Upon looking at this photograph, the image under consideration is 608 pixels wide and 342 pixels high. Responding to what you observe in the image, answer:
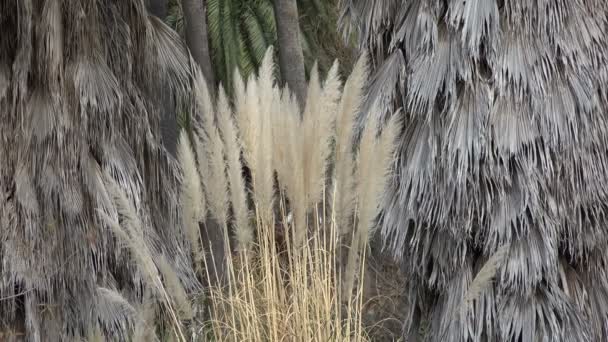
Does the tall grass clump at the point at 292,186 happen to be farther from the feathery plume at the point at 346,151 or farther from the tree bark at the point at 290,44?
the tree bark at the point at 290,44

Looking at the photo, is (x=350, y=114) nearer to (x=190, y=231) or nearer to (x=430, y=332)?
(x=190, y=231)

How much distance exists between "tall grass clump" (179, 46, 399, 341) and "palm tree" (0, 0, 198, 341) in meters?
1.65

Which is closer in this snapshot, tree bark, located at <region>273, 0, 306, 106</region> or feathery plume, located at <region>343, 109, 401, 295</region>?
feathery plume, located at <region>343, 109, 401, 295</region>

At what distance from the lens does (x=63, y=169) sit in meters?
6.18

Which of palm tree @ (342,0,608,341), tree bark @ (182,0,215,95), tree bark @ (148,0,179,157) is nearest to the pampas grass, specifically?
palm tree @ (342,0,608,341)

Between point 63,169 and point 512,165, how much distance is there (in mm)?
2874

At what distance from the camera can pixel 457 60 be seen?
5473 millimetres

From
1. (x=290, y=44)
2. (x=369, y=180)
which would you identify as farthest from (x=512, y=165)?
(x=290, y=44)

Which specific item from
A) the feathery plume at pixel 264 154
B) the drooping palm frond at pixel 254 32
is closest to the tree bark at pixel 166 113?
the feathery plume at pixel 264 154

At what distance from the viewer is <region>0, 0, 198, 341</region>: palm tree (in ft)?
19.8

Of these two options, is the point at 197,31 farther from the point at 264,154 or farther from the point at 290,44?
the point at 264,154

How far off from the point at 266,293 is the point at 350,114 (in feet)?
3.11

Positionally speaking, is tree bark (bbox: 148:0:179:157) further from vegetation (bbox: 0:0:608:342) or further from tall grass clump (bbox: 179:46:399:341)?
tall grass clump (bbox: 179:46:399:341)

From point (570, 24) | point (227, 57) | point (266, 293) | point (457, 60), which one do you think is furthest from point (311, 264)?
point (227, 57)
